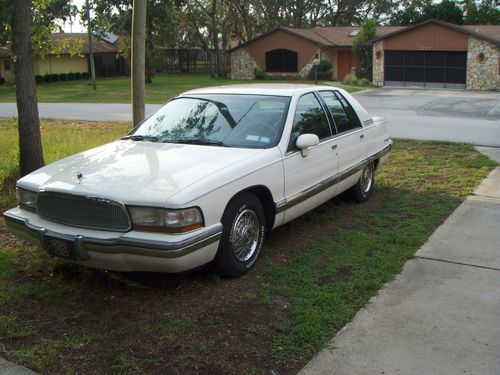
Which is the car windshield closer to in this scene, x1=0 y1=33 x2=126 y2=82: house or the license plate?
the license plate

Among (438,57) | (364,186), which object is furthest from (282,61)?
(364,186)

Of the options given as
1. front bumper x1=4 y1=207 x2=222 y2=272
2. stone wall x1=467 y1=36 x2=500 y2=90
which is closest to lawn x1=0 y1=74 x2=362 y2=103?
stone wall x1=467 y1=36 x2=500 y2=90

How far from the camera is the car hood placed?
4.19 m

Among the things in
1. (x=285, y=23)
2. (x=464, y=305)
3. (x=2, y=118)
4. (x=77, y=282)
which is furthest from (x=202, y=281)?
(x=285, y=23)

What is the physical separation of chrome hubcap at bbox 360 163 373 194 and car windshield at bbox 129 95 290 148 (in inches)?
78.4

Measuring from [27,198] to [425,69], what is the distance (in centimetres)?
3327

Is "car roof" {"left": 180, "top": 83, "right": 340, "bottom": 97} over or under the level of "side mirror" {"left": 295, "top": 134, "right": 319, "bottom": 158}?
over

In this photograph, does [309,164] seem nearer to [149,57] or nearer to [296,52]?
[149,57]

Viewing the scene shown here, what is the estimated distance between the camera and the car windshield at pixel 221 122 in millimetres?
5297

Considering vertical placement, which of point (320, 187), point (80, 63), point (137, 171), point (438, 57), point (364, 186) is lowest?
point (364, 186)

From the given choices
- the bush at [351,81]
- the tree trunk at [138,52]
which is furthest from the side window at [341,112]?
the bush at [351,81]

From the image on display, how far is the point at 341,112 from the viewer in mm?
6602

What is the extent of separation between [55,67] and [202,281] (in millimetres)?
46211

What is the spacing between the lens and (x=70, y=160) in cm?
516
